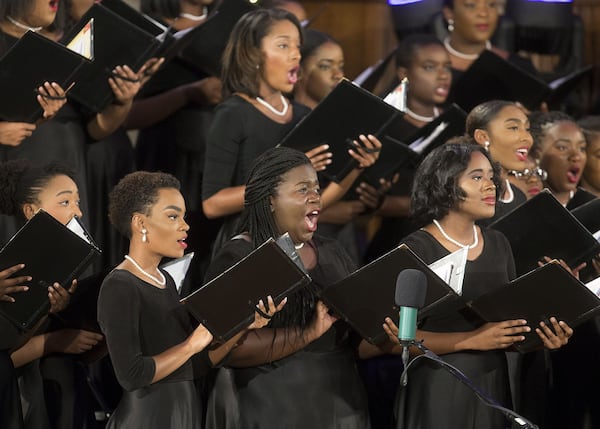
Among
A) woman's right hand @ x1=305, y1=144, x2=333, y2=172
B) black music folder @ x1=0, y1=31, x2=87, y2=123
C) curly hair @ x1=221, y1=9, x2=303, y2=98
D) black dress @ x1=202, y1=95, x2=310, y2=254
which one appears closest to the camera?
black music folder @ x1=0, y1=31, x2=87, y2=123

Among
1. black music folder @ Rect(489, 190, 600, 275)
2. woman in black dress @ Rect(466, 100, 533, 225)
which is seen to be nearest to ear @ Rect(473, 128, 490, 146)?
woman in black dress @ Rect(466, 100, 533, 225)

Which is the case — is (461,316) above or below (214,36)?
below

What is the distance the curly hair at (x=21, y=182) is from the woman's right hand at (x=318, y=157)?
901 millimetres

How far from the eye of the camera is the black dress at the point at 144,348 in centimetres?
415

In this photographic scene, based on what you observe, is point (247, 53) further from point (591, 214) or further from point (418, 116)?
point (591, 214)

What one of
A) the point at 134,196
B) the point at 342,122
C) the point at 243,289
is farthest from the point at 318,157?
the point at 243,289

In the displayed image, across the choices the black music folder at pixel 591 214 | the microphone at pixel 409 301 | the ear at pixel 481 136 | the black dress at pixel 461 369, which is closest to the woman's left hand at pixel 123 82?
the black dress at pixel 461 369

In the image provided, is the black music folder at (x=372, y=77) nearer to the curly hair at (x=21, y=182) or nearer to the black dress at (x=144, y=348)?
the curly hair at (x=21, y=182)

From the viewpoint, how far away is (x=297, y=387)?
4414mm

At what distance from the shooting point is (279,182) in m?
4.52

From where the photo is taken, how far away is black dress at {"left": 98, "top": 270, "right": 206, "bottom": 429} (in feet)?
13.6

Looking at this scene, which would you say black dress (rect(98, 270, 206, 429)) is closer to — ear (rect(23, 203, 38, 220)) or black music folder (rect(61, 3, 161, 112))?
ear (rect(23, 203, 38, 220))

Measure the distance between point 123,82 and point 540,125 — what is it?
1.81m

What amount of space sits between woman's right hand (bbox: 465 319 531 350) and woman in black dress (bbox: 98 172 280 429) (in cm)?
80
